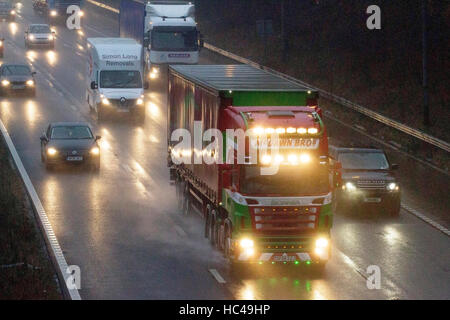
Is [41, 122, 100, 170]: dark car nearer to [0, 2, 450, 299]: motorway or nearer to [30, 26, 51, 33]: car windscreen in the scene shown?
[0, 2, 450, 299]: motorway

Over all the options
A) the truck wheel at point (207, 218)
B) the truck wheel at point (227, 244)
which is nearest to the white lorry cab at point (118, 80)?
the truck wheel at point (207, 218)

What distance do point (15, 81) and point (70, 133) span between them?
1778cm

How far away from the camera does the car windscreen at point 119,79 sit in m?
49.4

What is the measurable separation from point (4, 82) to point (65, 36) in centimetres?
2727

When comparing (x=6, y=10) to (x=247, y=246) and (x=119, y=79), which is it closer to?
(x=119, y=79)

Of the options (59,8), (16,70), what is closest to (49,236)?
(16,70)

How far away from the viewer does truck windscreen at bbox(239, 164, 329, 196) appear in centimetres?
2355

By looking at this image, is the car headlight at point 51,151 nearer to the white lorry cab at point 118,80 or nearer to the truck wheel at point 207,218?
the white lorry cab at point 118,80

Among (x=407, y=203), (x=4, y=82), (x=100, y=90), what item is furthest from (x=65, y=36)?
(x=407, y=203)

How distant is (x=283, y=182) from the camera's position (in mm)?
23594

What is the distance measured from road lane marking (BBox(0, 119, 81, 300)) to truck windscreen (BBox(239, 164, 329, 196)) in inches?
165

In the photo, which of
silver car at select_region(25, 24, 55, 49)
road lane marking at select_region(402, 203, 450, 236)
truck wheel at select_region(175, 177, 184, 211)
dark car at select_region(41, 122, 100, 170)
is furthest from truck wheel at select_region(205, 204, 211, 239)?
silver car at select_region(25, 24, 55, 49)

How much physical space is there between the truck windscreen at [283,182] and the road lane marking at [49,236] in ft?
13.8
